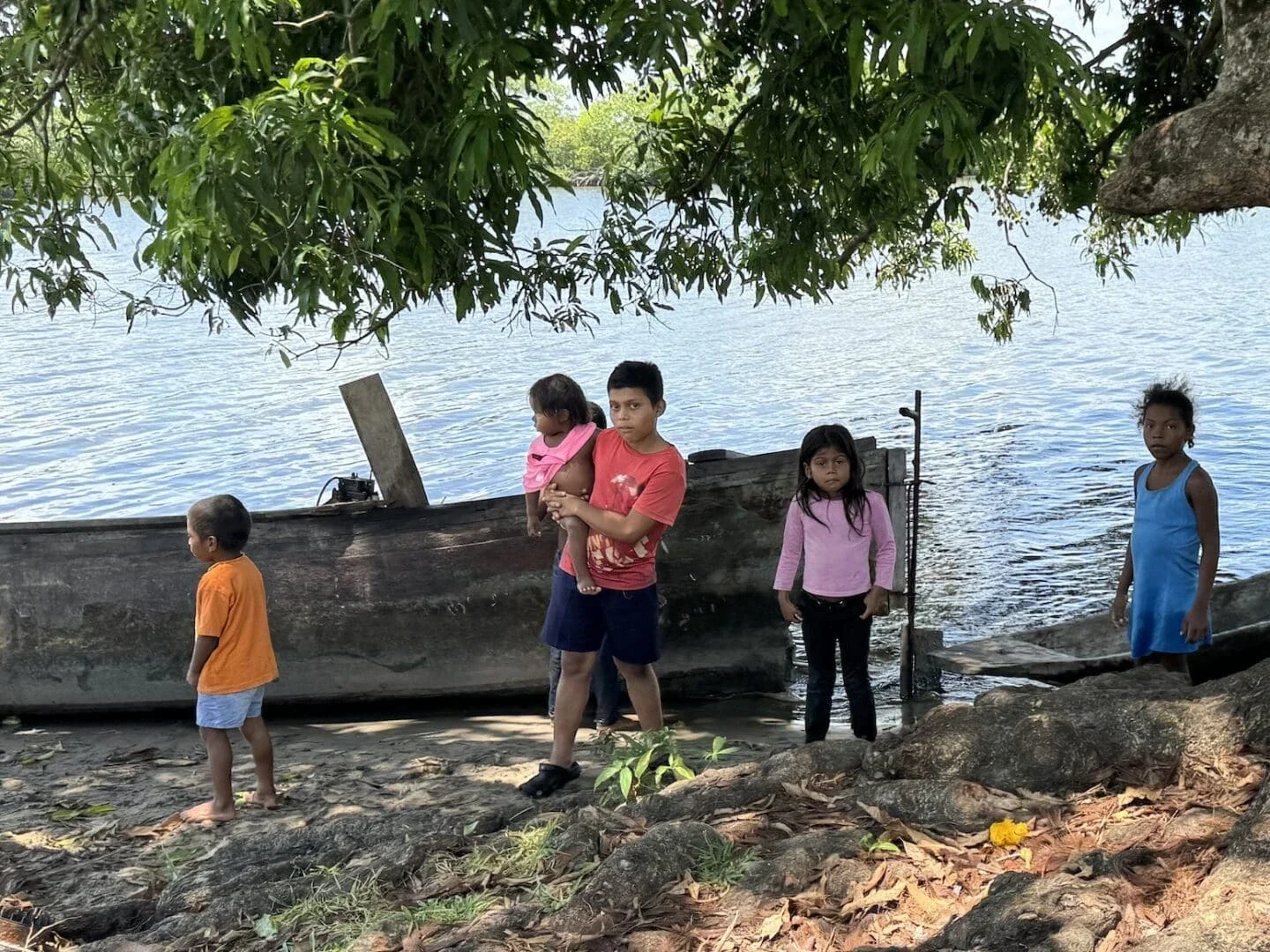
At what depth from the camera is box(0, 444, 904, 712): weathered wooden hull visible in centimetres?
709

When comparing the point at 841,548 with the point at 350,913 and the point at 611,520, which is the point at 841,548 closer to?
the point at 611,520

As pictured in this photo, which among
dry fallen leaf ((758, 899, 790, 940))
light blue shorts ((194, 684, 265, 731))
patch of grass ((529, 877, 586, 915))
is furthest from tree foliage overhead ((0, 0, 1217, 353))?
dry fallen leaf ((758, 899, 790, 940))

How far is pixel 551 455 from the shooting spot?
5.31 m

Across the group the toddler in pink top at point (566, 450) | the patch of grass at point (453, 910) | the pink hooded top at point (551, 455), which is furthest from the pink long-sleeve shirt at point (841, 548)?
the patch of grass at point (453, 910)

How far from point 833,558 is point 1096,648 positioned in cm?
344

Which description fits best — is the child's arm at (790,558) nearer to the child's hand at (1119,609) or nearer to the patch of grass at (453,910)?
the child's hand at (1119,609)

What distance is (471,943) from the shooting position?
3109mm

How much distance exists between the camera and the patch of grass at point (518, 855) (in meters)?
3.54

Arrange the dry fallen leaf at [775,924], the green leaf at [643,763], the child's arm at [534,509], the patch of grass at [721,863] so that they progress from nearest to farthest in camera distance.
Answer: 1. the dry fallen leaf at [775,924]
2. the patch of grass at [721,863]
3. the green leaf at [643,763]
4. the child's arm at [534,509]

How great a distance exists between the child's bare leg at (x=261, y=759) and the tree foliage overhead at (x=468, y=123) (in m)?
1.67

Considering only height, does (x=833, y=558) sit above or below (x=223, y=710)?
above

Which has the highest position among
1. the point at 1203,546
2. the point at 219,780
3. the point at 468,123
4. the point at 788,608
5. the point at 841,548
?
the point at 468,123

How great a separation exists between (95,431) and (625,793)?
14.8 metres

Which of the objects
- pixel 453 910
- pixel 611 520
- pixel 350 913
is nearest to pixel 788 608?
pixel 611 520
